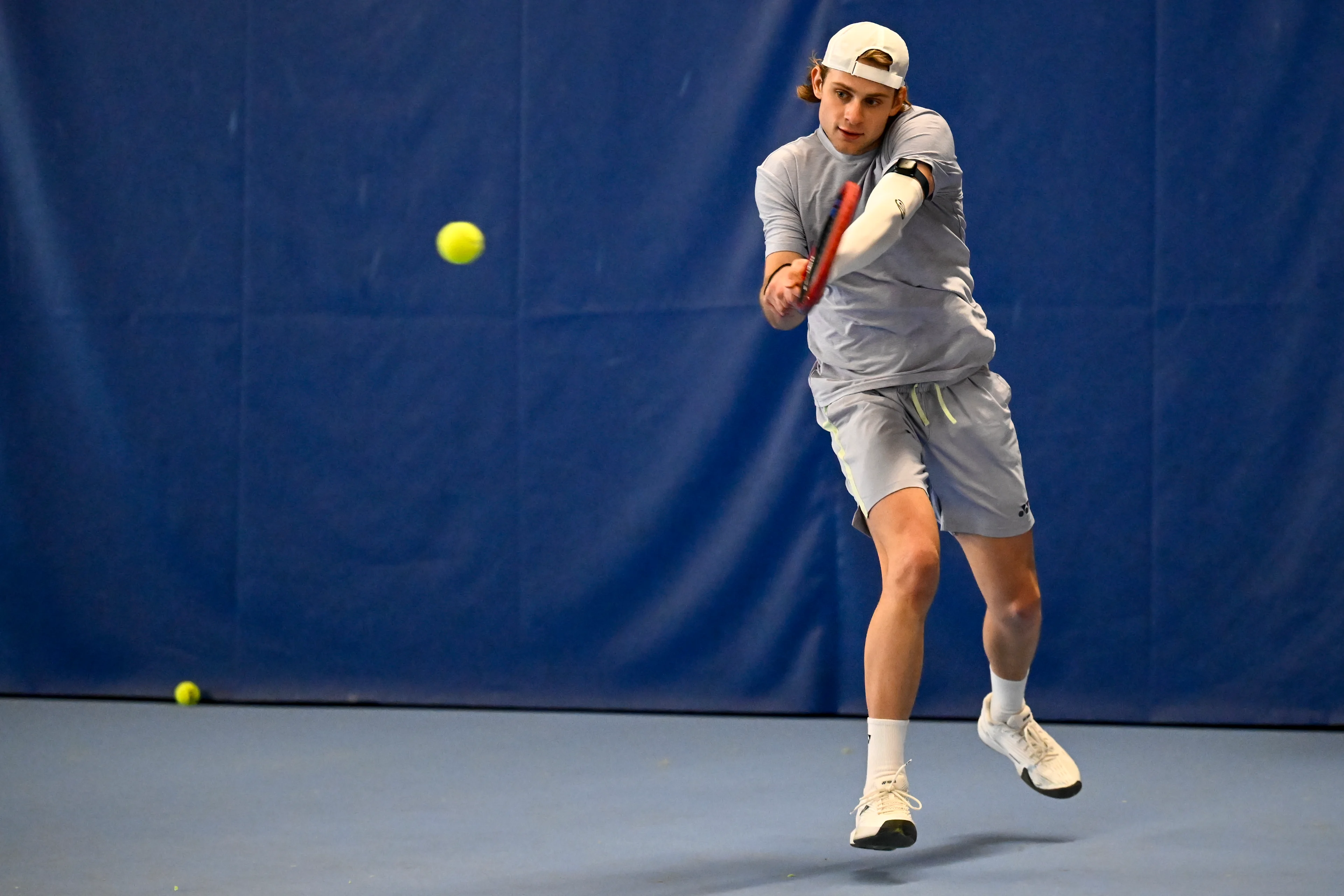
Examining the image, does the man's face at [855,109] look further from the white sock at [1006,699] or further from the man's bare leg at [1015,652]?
the white sock at [1006,699]

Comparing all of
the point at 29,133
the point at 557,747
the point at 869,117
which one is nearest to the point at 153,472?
the point at 29,133

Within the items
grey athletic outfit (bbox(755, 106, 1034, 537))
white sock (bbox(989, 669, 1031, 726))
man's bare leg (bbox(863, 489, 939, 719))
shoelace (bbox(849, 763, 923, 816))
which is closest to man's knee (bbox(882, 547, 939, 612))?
man's bare leg (bbox(863, 489, 939, 719))

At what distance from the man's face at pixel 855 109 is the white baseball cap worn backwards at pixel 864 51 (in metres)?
0.01

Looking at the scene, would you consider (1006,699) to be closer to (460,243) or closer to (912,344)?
(912,344)

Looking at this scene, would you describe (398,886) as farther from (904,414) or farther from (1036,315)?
(1036,315)

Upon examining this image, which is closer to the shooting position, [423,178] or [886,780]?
[886,780]

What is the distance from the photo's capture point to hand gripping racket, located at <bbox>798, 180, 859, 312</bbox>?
2.70 metres

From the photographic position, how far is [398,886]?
104 inches

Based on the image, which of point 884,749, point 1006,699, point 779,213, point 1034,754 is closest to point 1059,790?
point 1034,754

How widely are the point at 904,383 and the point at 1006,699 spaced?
789 millimetres

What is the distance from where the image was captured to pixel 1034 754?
3195 millimetres

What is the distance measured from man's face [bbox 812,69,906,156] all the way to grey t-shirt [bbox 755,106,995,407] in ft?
0.10

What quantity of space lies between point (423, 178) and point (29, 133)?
5.06 feet

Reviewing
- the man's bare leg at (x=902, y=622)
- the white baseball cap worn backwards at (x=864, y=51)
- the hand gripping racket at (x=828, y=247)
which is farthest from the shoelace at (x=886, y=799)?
the white baseball cap worn backwards at (x=864, y=51)
